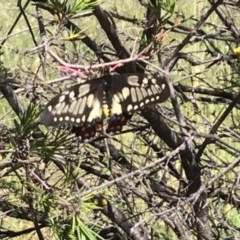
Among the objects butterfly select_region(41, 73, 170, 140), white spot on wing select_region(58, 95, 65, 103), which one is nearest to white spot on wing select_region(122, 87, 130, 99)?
butterfly select_region(41, 73, 170, 140)

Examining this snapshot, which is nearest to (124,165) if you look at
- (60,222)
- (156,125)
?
(156,125)

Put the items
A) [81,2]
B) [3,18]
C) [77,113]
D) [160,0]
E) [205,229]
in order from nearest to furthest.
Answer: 1. [81,2]
2. [160,0]
3. [77,113]
4. [205,229]
5. [3,18]

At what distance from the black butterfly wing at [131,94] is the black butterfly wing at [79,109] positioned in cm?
3

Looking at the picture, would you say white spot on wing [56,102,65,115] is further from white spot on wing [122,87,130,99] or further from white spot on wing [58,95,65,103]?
white spot on wing [122,87,130,99]

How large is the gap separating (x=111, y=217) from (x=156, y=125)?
0.26m

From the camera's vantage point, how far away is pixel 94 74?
107 cm

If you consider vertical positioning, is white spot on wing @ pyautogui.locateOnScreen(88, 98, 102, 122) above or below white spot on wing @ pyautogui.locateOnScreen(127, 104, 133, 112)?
above

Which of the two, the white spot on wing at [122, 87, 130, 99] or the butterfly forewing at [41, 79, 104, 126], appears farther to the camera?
the white spot on wing at [122, 87, 130, 99]

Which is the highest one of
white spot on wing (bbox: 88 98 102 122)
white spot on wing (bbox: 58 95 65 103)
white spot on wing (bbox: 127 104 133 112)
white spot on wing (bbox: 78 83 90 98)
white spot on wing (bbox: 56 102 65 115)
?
white spot on wing (bbox: 58 95 65 103)

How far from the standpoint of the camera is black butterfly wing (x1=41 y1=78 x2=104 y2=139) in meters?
1.21

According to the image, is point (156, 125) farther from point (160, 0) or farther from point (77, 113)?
point (160, 0)

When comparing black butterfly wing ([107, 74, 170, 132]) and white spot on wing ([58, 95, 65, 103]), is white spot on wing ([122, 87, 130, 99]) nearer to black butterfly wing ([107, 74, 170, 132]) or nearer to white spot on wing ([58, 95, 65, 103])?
black butterfly wing ([107, 74, 170, 132])

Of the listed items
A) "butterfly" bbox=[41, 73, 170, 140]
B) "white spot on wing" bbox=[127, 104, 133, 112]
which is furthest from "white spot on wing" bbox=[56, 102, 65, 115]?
"white spot on wing" bbox=[127, 104, 133, 112]

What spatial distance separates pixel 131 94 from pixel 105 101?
0.17 ft
